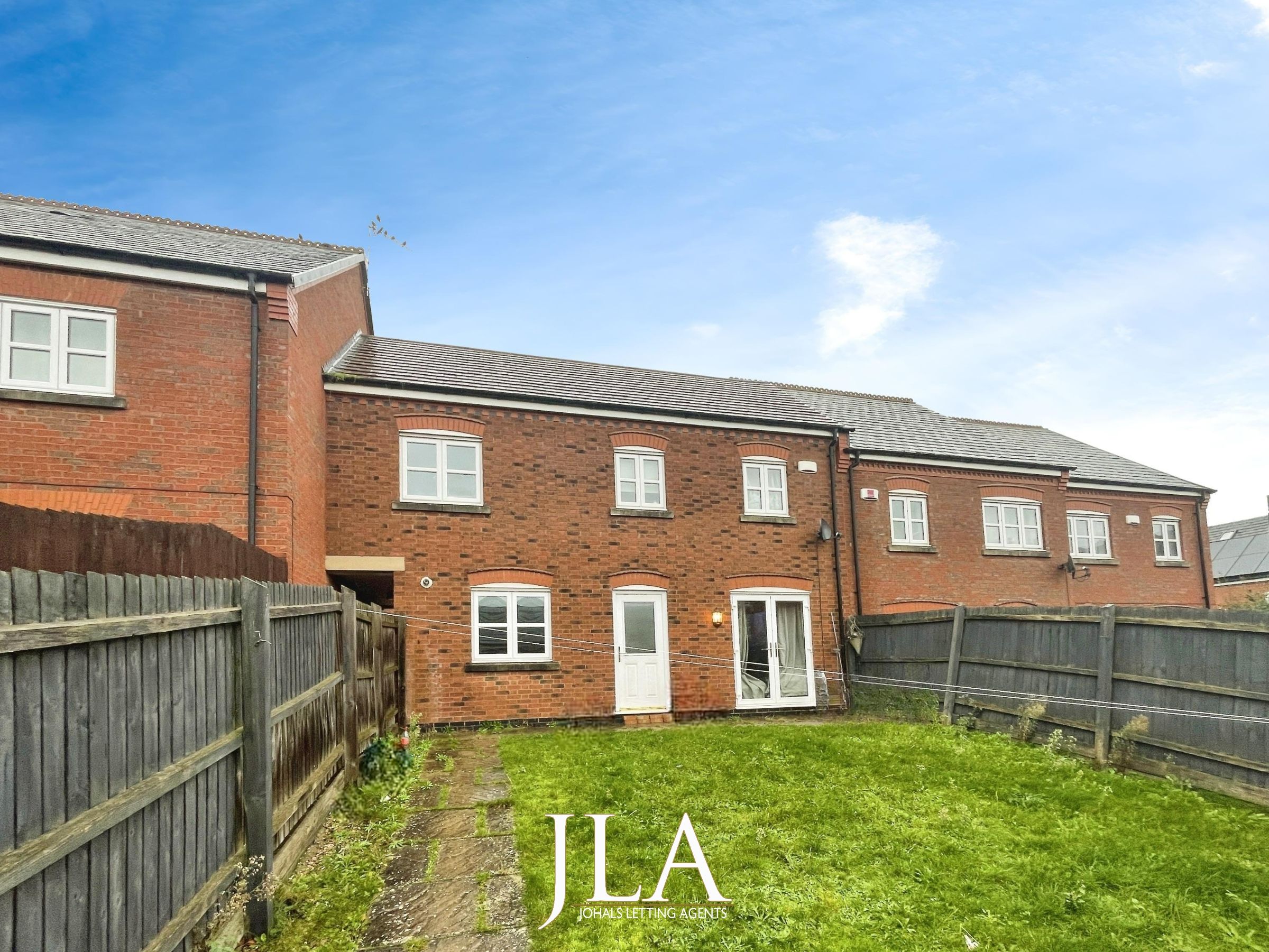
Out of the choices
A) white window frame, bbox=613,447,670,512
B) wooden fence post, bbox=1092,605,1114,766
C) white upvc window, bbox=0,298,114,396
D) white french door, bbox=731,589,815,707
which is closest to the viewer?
wooden fence post, bbox=1092,605,1114,766

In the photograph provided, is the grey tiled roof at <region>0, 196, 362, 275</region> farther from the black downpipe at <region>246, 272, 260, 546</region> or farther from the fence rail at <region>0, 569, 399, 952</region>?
the fence rail at <region>0, 569, 399, 952</region>

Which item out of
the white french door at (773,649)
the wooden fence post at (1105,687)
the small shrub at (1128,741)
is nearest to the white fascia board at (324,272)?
the white french door at (773,649)

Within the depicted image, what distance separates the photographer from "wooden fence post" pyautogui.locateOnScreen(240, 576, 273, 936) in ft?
14.2

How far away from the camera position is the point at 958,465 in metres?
19.0

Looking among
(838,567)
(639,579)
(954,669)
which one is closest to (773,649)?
(838,567)

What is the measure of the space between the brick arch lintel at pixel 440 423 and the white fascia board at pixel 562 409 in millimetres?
292

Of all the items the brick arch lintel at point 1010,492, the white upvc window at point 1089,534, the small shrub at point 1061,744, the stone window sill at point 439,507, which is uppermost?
the brick arch lintel at point 1010,492

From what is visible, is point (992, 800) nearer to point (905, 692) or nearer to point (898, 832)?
point (898, 832)

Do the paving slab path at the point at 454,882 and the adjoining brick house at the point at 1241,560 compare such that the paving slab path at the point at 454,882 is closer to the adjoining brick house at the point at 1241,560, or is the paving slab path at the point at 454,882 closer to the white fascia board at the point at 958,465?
the white fascia board at the point at 958,465

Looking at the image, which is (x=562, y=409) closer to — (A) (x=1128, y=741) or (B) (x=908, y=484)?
(B) (x=908, y=484)

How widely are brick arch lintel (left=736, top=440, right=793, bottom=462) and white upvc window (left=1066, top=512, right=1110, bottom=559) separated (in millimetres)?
9206

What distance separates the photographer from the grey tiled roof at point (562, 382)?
1423 cm

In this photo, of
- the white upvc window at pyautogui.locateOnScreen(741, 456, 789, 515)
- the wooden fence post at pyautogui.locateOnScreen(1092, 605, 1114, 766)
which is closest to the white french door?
the white upvc window at pyautogui.locateOnScreen(741, 456, 789, 515)

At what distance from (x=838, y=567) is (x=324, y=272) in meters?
11.7
